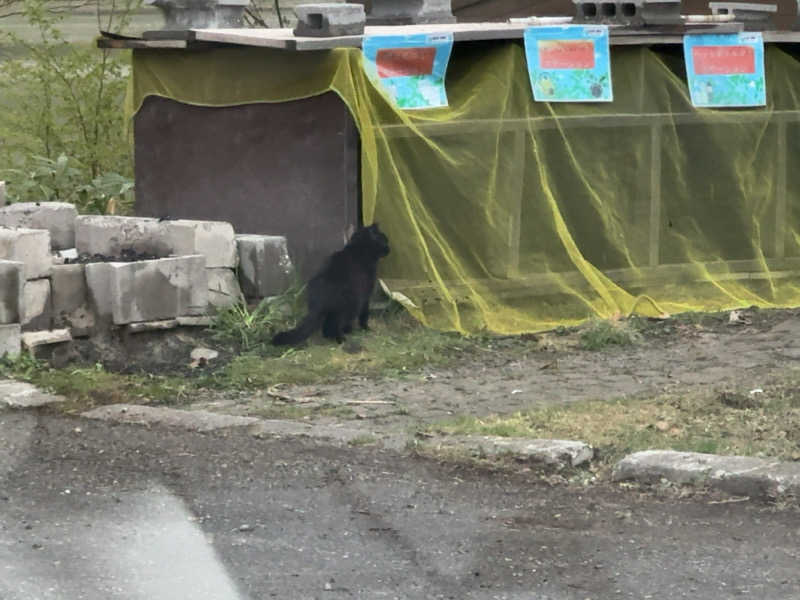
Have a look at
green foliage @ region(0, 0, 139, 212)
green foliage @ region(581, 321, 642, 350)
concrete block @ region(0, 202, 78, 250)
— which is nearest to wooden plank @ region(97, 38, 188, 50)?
concrete block @ region(0, 202, 78, 250)

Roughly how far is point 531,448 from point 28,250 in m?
3.72

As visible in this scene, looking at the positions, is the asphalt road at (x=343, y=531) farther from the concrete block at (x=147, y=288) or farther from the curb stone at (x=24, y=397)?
the concrete block at (x=147, y=288)

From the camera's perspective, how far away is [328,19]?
9.81 meters

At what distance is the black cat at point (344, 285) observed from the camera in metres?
9.70

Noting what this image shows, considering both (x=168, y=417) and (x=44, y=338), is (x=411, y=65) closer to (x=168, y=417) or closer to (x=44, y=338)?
(x=44, y=338)

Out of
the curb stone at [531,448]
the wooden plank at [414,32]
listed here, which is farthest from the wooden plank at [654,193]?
the curb stone at [531,448]

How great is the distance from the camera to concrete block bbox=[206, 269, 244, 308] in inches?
389

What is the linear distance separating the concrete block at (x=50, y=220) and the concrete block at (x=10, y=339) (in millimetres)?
1934

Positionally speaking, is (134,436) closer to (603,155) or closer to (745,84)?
Result: (603,155)

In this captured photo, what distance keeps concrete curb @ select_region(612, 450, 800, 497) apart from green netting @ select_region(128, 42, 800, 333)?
11.9 ft

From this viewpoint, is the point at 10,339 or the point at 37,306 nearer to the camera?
the point at 10,339

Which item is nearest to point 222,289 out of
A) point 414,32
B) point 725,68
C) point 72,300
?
point 72,300

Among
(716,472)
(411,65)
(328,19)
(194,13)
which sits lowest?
(716,472)

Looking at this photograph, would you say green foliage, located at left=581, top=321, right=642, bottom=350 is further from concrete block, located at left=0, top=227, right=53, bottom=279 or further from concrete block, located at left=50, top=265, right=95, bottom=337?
concrete block, located at left=0, top=227, right=53, bottom=279
